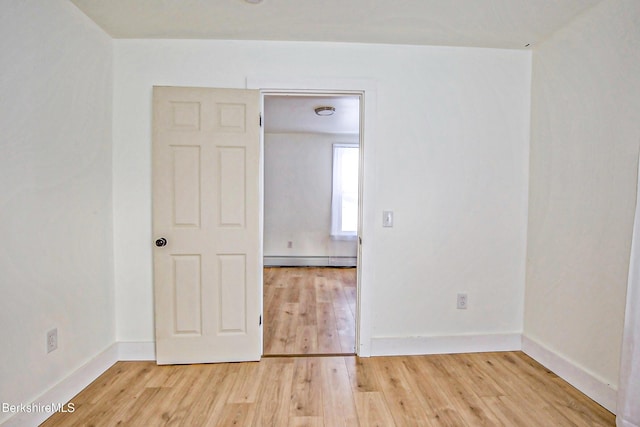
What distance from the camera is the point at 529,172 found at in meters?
2.45

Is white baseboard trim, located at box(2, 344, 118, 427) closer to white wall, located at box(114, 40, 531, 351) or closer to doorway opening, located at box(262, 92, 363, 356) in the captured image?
white wall, located at box(114, 40, 531, 351)

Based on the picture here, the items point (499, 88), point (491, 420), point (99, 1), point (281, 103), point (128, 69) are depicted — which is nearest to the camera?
point (491, 420)

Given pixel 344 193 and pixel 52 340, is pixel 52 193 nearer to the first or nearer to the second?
pixel 52 340

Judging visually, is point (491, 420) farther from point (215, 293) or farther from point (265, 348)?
point (215, 293)

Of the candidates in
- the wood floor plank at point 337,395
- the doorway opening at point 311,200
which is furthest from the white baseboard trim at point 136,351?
the doorway opening at point 311,200

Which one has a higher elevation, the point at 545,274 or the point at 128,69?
the point at 128,69

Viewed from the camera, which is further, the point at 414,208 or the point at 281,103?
the point at 281,103

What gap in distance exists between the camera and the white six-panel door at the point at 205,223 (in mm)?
2229

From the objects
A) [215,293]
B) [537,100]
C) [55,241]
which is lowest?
[215,293]

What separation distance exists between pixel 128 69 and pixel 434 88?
2.33 meters

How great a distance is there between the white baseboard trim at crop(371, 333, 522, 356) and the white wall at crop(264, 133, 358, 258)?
128 inches

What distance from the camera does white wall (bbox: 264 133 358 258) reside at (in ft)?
18.3

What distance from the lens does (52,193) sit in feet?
5.74

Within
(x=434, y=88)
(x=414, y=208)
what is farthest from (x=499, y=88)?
(x=414, y=208)
